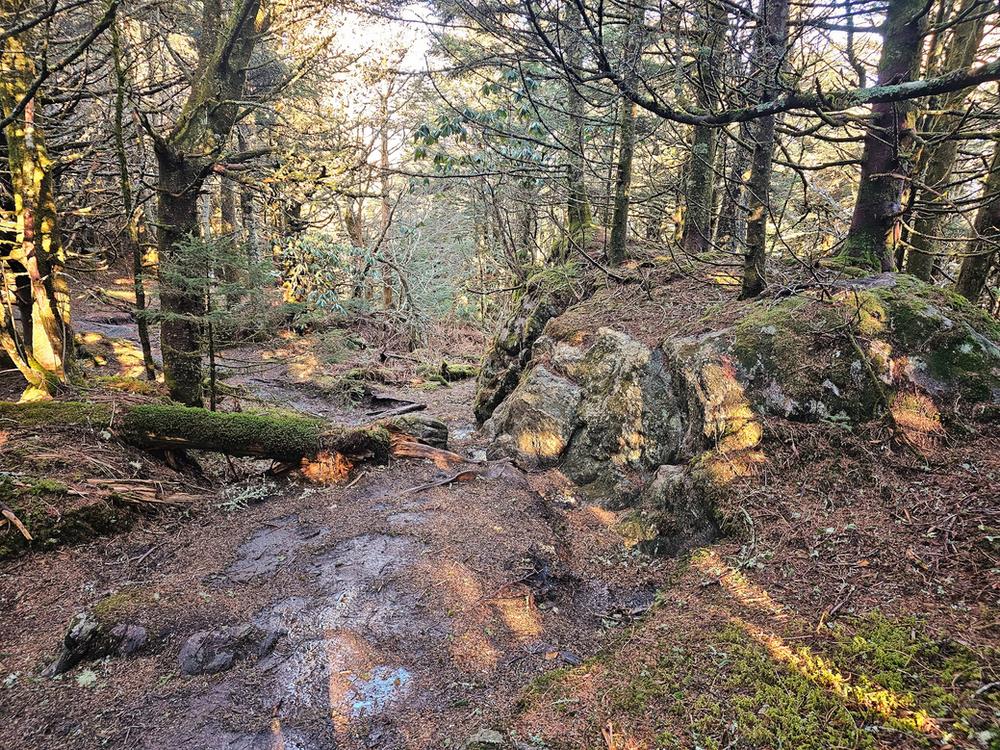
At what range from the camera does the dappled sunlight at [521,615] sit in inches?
158

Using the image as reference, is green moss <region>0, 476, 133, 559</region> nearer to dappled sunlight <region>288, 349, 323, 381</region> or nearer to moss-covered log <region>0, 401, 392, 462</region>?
moss-covered log <region>0, 401, 392, 462</region>

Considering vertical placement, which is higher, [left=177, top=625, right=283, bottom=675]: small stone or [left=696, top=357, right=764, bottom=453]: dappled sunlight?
[left=696, top=357, right=764, bottom=453]: dappled sunlight

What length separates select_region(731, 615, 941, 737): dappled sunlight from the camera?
2094 millimetres

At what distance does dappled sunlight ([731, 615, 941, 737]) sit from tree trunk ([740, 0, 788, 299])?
3723 millimetres

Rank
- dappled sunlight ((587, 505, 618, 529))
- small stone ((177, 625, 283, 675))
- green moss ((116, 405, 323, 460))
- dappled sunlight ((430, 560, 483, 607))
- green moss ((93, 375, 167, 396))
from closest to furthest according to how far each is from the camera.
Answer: small stone ((177, 625, 283, 675))
dappled sunlight ((430, 560, 483, 607))
dappled sunlight ((587, 505, 618, 529))
green moss ((116, 405, 323, 460))
green moss ((93, 375, 167, 396))

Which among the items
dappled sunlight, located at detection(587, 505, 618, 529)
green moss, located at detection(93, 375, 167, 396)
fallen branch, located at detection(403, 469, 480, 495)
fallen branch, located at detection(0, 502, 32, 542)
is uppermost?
green moss, located at detection(93, 375, 167, 396)

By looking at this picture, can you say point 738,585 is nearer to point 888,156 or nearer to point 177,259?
point 888,156

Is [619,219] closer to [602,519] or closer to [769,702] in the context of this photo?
[602,519]

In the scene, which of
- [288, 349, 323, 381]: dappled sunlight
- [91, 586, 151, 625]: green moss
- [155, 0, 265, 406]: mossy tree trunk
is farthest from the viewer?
[288, 349, 323, 381]: dappled sunlight

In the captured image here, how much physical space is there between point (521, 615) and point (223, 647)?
2.40 m

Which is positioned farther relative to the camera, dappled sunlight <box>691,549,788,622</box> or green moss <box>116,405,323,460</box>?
green moss <box>116,405,323,460</box>

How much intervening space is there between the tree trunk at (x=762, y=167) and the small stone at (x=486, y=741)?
4.76 m

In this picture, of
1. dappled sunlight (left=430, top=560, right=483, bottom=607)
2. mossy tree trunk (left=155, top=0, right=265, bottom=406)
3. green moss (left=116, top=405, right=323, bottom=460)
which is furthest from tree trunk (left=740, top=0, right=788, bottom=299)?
mossy tree trunk (left=155, top=0, right=265, bottom=406)

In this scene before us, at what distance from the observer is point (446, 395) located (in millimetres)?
12836
